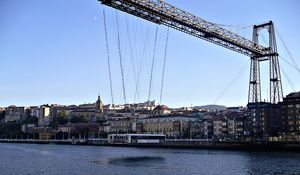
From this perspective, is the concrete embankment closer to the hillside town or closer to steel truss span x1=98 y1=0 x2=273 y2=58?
the hillside town

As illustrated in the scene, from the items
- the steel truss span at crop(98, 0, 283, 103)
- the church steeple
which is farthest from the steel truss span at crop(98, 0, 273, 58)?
the church steeple

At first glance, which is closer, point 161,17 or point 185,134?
point 161,17

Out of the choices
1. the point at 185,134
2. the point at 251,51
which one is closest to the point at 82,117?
the point at 185,134

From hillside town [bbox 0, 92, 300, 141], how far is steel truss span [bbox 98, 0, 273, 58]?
12.9 m

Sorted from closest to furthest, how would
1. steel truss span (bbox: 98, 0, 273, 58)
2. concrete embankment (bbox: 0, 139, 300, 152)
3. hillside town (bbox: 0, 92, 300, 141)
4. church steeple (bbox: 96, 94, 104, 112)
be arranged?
steel truss span (bbox: 98, 0, 273, 58), concrete embankment (bbox: 0, 139, 300, 152), hillside town (bbox: 0, 92, 300, 141), church steeple (bbox: 96, 94, 104, 112)

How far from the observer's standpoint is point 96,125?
106 metres

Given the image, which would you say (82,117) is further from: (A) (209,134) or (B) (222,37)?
(B) (222,37)

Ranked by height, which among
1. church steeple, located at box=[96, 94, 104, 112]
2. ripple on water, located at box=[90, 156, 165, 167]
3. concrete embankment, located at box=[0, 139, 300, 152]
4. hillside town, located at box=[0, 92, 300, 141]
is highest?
church steeple, located at box=[96, 94, 104, 112]

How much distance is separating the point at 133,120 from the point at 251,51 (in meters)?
56.2

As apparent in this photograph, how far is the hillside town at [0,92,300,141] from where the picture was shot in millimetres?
56906

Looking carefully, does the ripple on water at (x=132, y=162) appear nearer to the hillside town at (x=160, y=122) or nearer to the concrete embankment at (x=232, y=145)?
the concrete embankment at (x=232, y=145)

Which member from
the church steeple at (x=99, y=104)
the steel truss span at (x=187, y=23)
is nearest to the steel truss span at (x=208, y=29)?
the steel truss span at (x=187, y=23)

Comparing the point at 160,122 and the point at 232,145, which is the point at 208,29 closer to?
the point at 232,145

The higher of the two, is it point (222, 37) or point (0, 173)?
point (222, 37)
